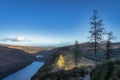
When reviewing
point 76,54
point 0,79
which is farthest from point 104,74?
point 0,79

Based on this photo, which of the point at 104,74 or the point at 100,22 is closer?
the point at 104,74

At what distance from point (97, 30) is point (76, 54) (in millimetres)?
48368

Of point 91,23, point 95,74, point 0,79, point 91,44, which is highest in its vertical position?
point 91,23

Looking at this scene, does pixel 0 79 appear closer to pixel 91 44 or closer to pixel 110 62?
pixel 91 44

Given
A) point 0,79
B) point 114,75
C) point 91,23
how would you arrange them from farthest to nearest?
point 0,79
point 91,23
point 114,75

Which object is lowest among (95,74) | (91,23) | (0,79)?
(0,79)

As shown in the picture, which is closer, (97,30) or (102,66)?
(102,66)

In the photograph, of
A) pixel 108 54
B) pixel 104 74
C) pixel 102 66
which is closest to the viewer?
pixel 104 74

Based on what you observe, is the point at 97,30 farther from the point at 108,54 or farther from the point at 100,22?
the point at 108,54

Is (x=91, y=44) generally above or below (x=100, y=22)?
below

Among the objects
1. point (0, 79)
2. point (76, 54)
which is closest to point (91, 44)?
point (76, 54)

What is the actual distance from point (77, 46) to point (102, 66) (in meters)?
83.2

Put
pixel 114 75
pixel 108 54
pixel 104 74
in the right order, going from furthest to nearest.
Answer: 1. pixel 108 54
2. pixel 104 74
3. pixel 114 75

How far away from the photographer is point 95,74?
63.4 feet
